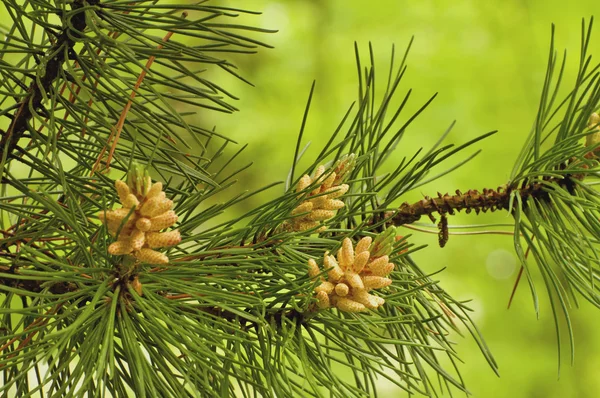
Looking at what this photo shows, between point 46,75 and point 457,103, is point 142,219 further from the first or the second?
point 457,103

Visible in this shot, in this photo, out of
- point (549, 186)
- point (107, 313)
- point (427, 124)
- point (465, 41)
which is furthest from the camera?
point (465, 41)

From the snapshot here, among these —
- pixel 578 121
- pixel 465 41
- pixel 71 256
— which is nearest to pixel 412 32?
pixel 465 41

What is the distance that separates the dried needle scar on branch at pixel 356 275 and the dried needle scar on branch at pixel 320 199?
4 centimetres

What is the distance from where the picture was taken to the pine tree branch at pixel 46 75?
11.1 inches

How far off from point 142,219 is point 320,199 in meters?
0.09

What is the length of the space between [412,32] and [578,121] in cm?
133

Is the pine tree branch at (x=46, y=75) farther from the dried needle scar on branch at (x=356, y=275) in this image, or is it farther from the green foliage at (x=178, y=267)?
→ the dried needle scar on branch at (x=356, y=275)

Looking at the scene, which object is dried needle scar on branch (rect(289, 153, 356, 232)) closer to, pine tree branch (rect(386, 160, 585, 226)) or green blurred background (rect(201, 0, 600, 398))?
pine tree branch (rect(386, 160, 585, 226))

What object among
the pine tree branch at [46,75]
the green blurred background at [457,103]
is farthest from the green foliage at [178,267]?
the green blurred background at [457,103]

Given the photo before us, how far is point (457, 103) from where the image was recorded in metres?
1.63

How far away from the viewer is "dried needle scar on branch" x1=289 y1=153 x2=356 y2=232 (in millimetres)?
288

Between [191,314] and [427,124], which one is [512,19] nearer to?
[427,124]

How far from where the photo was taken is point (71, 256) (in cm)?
31

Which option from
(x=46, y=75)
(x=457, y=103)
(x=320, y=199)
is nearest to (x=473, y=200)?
(x=320, y=199)
